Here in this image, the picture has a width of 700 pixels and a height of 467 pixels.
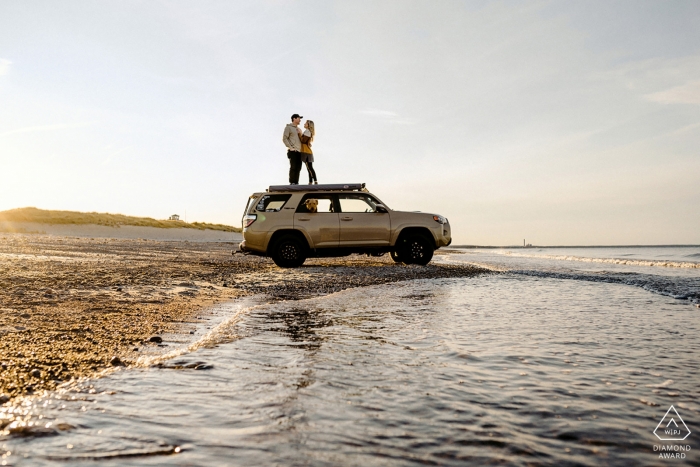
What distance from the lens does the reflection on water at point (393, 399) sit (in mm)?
2096

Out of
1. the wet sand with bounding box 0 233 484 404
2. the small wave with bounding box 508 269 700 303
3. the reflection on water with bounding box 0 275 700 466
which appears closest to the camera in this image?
the reflection on water with bounding box 0 275 700 466

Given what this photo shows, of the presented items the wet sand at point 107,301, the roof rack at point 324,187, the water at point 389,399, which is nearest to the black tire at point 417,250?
the wet sand at point 107,301

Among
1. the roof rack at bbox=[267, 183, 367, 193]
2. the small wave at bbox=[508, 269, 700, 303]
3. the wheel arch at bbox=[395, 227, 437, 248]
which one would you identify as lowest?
the small wave at bbox=[508, 269, 700, 303]

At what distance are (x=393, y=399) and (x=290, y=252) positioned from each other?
10.3 meters

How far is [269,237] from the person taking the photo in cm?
1268

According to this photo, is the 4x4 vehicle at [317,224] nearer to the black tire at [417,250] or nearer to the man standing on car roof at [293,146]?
the black tire at [417,250]

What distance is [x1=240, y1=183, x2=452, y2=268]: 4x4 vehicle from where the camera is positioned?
12633 mm

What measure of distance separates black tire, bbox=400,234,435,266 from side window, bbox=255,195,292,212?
133 inches

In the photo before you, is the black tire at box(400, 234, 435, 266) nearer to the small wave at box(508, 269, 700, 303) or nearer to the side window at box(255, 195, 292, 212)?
the small wave at box(508, 269, 700, 303)

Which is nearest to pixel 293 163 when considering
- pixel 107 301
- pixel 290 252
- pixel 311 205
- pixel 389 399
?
pixel 311 205

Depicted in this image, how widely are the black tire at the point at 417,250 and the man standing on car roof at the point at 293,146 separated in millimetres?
3736

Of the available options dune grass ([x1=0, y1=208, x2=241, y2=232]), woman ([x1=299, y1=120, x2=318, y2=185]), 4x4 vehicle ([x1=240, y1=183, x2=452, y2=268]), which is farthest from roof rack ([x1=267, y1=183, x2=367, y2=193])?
dune grass ([x1=0, y1=208, x2=241, y2=232])

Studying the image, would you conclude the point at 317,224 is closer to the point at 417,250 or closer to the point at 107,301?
the point at 417,250

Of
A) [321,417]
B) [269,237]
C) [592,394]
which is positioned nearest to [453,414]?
[321,417]
